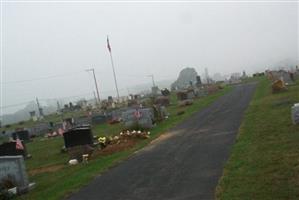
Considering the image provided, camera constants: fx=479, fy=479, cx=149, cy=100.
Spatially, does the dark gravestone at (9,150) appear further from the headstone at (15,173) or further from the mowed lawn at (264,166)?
the mowed lawn at (264,166)

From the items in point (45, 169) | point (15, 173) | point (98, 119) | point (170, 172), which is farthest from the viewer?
point (98, 119)

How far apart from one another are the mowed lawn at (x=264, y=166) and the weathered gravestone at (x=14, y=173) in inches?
270

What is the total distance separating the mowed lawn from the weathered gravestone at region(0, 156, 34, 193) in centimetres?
686

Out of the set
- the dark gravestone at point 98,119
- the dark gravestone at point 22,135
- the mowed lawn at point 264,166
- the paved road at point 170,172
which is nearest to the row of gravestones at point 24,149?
the paved road at point 170,172

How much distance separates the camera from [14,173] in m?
15.8

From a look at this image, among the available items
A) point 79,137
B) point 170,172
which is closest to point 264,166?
point 170,172

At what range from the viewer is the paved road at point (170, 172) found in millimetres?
11109

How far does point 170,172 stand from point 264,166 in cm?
275

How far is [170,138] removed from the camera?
850 inches

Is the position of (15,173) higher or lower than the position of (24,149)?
higher

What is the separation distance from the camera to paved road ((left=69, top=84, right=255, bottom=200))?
1111cm

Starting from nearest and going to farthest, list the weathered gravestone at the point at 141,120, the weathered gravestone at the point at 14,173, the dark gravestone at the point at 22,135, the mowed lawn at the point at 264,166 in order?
the mowed lawn at the point at 264,166, the weathered gravestone at the point at 14,173, the weathered gravestone at the point at 141,120, the dark gravestone at the point at 22,135

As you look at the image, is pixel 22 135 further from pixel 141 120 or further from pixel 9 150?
pixel 141 120

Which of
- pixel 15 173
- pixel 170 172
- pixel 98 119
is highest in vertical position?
pixel 98 119
